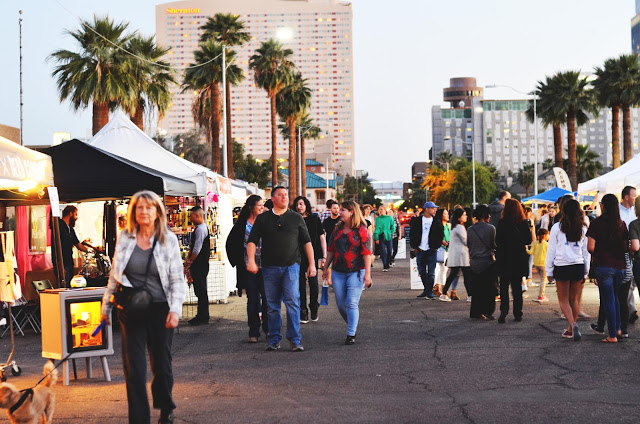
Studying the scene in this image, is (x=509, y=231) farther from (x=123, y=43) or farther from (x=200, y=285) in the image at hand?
(x=123, y=43)

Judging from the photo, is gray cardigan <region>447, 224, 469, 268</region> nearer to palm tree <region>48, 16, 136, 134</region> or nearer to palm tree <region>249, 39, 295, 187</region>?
palm tree <region>48, 16, 136, 134</region>

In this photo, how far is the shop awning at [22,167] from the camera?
8.43 metres

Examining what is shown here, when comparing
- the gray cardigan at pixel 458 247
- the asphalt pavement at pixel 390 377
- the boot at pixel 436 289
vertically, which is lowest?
the asphalt pavement at pixel 390 377

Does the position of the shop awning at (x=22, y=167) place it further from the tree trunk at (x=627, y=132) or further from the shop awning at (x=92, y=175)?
the tree trunk at (x=627, y=132)

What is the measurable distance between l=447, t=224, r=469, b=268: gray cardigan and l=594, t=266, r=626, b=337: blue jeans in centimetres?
517

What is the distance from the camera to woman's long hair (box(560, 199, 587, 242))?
1105 centimetres

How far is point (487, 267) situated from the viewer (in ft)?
43.9

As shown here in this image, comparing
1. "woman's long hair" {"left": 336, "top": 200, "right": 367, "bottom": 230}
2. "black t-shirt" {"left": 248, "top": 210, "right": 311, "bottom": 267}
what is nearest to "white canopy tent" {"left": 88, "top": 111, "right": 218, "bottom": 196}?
"woman's long hair" {"left": 336, "top": 200, "right": 367, "bottom": 230}

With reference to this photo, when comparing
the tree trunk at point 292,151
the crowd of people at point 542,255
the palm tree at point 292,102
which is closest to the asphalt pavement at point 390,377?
the crowd of people at point 542,255

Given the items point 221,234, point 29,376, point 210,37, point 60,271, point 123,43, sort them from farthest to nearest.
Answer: point 210,37 < point 123,43 < point 221,234 < point 60,271 < point 29,376

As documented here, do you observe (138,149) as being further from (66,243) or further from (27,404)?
(27,404)

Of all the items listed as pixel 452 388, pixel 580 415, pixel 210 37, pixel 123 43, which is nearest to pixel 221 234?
pixel 452 388

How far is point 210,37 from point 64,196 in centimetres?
3924

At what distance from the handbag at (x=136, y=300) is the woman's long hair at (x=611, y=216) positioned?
6.56 m
